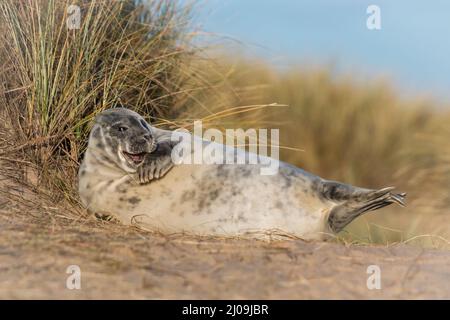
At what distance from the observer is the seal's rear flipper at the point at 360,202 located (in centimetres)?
460

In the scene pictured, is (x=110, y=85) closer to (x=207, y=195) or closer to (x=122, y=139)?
(x=122, y=139)

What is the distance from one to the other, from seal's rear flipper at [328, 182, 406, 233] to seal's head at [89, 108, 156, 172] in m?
1.30

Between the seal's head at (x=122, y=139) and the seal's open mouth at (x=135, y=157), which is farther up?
the seal's head at (x=122, y=139)

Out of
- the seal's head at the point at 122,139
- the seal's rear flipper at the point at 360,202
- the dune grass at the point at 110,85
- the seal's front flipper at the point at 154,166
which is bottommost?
the seal's rear flipper at the point at 360,202

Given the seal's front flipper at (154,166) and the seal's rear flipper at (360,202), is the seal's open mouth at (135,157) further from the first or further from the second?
the seal's rear flipper at (360,202)

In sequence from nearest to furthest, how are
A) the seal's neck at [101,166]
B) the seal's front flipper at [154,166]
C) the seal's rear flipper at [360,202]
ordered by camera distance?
the seal's rear flipper at [360,202] < the seal's front flipper at [154,166] < the seal's neck at [101,166]

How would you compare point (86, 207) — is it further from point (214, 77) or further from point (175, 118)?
point (214, 77)

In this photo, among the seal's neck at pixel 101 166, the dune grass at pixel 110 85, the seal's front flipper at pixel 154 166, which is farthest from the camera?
the dune grass at pixel 110 85

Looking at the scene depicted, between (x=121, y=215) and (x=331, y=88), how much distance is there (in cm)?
741

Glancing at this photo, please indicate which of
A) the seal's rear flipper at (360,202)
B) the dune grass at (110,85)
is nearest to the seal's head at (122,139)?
the dune grass at (110,85)

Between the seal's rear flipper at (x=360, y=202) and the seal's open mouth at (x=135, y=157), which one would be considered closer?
the seal's rear flipper at (x=360, y=202)

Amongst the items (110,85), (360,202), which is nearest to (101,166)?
(110,85)

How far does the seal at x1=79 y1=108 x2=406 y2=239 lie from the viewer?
15.3 ft

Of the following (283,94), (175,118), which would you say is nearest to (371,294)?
(175,118)
